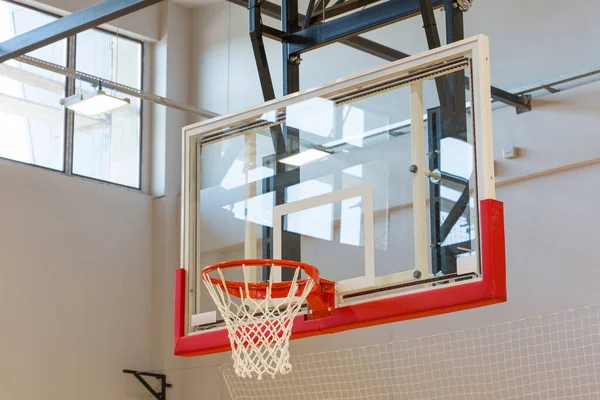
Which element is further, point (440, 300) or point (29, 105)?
point (29, 105)

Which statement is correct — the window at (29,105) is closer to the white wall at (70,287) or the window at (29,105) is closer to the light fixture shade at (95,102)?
the white wall at (70,287)

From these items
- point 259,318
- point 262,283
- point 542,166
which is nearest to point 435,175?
point 262,283

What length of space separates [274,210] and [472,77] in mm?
1483

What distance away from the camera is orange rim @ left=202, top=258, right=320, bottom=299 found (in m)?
5.01

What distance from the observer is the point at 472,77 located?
4.72m

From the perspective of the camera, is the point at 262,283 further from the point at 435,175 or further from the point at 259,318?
the point at 435,175

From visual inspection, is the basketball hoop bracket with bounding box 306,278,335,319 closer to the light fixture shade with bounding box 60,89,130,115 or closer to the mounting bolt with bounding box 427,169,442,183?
the mounting bolt with bounding box 427,169,442,183

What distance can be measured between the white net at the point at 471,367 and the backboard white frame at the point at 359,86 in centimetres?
362

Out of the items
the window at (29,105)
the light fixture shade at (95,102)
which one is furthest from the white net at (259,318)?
the window at (29,105)

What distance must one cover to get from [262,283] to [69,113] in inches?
272

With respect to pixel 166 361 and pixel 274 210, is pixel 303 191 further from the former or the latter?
pixel 166 361

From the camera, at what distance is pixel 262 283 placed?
519 cm

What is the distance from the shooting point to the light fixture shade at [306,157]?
17.8 ft

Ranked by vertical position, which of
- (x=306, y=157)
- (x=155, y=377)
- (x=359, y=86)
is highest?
(x=359, y=86)
